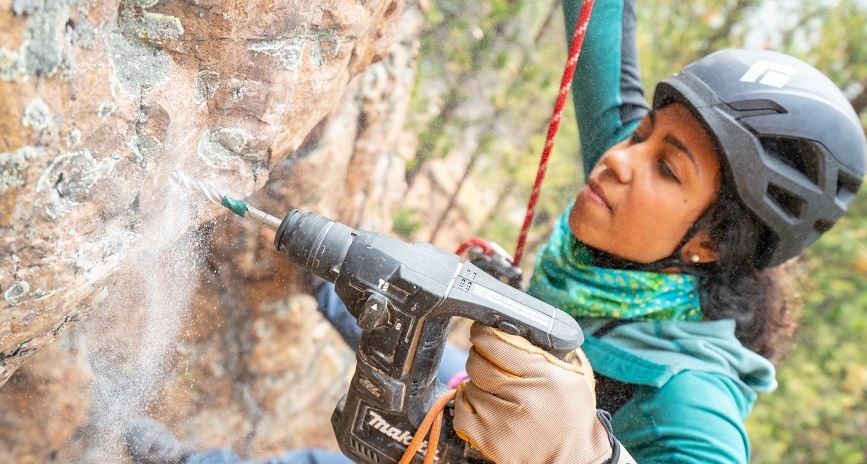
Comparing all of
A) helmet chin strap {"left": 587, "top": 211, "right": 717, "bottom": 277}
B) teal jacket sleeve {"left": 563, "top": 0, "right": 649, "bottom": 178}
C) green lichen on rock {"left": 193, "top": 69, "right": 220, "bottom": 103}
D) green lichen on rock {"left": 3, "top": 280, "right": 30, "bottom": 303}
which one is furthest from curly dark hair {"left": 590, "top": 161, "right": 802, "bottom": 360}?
green lichen on rock {"left": 3, "top": 280, "right": 30, "bottom": 303}

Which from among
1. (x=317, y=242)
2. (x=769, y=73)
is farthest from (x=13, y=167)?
(x=769, y=73)

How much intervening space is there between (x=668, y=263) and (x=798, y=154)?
55 cm

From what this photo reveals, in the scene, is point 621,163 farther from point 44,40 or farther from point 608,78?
point 44,40

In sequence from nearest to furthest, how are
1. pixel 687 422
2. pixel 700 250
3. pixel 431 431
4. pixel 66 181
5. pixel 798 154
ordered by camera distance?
1. pixel 66 181
2. pixel 431 431
3. pixel 687 422
4. pixel 798 154
5. pixel 700 250

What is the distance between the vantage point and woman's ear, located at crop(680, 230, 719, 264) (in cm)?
187

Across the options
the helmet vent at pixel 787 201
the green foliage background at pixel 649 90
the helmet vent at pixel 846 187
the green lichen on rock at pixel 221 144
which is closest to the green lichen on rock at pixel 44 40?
the green lichen on rock at pixel 221 144

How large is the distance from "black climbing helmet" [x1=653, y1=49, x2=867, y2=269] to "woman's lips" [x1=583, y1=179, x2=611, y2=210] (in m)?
0.39

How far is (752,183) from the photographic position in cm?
173

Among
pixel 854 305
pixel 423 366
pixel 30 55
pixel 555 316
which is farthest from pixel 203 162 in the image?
pixel 854 305

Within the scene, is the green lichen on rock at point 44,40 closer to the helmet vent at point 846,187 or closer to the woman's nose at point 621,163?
the woman's nose at point 621,163

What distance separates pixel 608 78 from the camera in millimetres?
2156

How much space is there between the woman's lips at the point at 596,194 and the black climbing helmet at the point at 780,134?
385 mm

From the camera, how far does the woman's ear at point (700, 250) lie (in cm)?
187

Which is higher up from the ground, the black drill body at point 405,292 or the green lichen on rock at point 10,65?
the green lichen on rock at point 10,65
